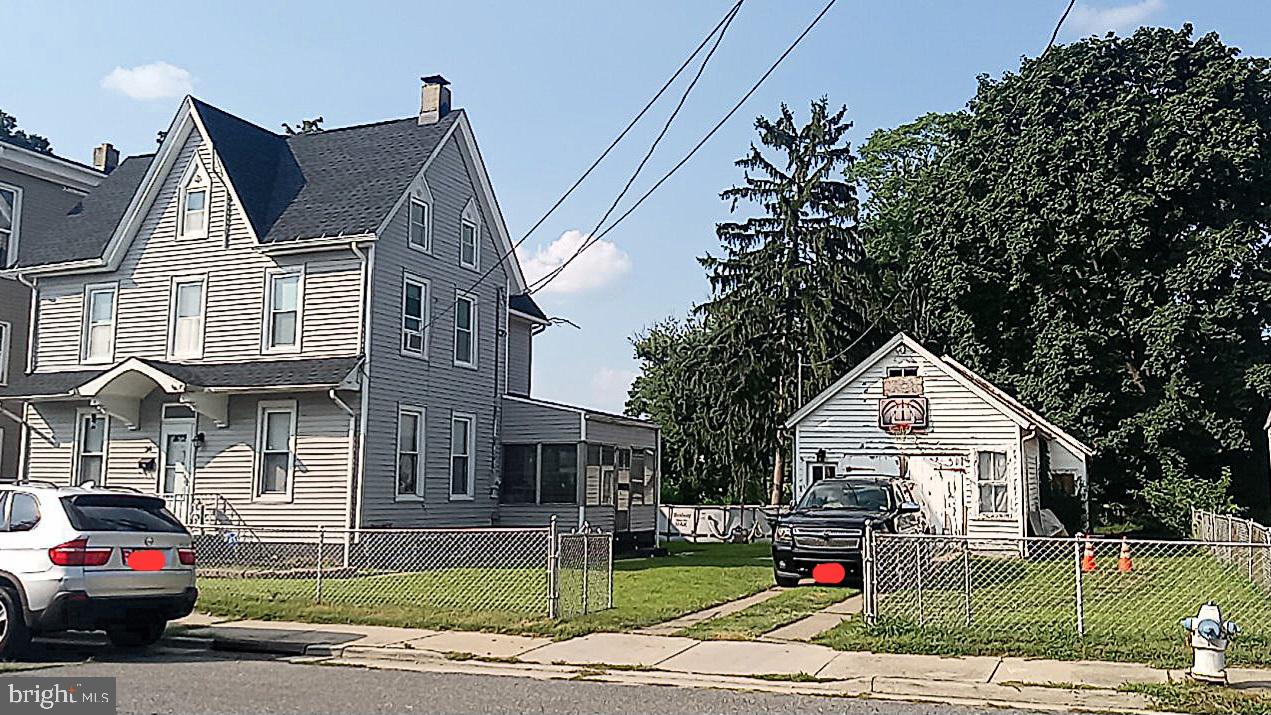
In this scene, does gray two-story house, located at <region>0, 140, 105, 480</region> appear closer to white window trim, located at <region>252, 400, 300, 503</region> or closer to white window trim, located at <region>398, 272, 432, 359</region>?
white window trim, located at <region>252, 400, 300, 503</region>

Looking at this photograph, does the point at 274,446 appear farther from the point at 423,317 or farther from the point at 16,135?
the point at 16,135

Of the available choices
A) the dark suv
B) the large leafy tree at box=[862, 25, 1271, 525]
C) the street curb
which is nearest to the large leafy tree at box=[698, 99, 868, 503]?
the large leafy tree at box=[862, 25, 1271, 525]

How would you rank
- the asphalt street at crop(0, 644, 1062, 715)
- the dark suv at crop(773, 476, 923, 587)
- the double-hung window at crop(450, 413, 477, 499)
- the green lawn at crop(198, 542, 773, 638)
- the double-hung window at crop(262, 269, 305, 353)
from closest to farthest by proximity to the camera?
1. the asphalt street at crop(0, 644, 1062, 715)
2. the green lawn at crop(198, 542, 773, 638)
3. the dark suv at crop(773, 476, 923, 587)
4. the double-hung window at crop(262, 269, 305, 353)
5. the double-hung window at crop(450, 413, 477, 499)

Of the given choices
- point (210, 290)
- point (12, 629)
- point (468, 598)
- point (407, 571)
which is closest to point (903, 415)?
point (407, 571)

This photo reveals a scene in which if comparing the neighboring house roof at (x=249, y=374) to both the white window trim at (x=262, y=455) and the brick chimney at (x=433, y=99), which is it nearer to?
the white window trim at (x=262, y=455)

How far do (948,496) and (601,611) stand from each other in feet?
49.0

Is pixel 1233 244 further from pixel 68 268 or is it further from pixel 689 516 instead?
pixel 68 268

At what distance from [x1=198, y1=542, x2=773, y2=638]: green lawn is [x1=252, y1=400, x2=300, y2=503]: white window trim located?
11.4ft

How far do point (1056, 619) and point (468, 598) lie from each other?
24.6 ft

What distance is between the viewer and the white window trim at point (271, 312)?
77.0ft

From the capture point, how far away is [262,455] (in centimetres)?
2333

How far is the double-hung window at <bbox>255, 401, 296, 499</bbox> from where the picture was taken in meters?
Answer: 23.2

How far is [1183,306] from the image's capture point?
33.0m

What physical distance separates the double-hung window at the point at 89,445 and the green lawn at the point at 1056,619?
17934mm
